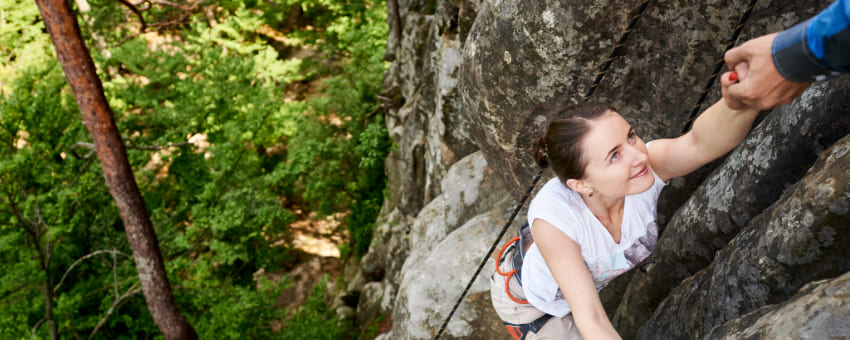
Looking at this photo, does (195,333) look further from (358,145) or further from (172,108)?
(358,145)

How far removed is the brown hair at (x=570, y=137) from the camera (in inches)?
76.3

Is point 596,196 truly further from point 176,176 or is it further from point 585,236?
point 176,176

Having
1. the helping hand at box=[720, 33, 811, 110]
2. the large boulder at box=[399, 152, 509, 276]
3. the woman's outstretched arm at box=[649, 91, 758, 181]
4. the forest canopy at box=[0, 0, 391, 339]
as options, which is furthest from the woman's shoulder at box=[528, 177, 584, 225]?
the forest canopy at box=[0, 0, 391, 339]

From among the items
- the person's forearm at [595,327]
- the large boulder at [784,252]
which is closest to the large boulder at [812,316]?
the large boulder at [784,252]

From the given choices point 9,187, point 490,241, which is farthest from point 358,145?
point 490,241

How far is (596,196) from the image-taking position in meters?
2.16

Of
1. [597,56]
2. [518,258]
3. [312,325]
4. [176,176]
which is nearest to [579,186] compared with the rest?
[518,258]

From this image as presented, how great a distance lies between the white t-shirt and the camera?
6.72 ft

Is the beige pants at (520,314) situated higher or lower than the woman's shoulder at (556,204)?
lower

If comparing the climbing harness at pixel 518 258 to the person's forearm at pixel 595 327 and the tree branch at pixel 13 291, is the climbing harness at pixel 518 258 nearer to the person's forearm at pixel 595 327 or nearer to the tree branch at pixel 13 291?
the person's forearm at pixel 595 327

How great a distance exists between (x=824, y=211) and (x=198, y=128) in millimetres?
10995

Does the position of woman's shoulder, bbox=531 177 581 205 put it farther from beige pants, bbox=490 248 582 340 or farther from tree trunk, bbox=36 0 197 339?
tree trunk, bbox=36 0 197 339

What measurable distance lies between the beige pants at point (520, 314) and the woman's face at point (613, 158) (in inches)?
32.0

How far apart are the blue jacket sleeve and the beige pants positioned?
1524 mm
